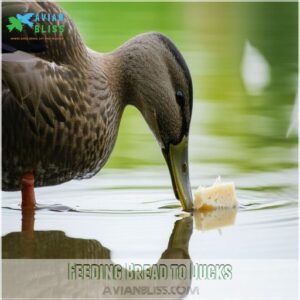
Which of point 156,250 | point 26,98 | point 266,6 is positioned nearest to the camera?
point 156,250

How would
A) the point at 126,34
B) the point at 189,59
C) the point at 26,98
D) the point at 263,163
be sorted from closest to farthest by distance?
the point at 26,98, the point at 263,163, the point at 189,59, the point at 126,34

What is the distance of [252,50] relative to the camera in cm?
1048

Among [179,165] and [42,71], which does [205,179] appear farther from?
[42,71]

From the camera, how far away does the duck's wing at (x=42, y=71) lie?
16.8 ft

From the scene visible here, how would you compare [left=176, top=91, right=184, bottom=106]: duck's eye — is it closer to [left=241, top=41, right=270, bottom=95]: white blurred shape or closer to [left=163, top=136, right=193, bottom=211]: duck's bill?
[left=163, top=136, right=193, bottom=211]: duck's bill

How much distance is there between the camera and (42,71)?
5199 mm

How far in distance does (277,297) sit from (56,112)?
168cm

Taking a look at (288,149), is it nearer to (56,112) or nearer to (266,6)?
(56,112)

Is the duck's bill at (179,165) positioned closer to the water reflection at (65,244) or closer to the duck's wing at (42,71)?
the water reflection at (65,244)

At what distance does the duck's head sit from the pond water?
0.20 meters

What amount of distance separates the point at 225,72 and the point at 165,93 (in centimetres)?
393

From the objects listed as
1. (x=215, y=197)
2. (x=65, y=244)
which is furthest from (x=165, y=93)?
(x=65, y=244)

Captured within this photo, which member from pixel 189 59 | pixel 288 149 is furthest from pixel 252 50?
pixel 288 149

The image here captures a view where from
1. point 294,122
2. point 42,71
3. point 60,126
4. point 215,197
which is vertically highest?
point 42,71
